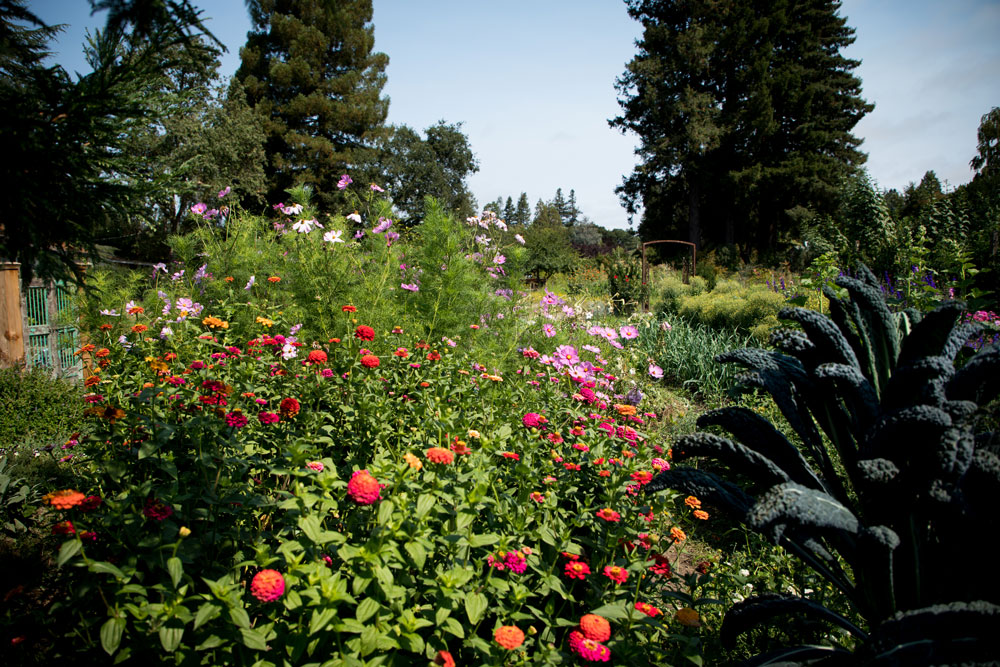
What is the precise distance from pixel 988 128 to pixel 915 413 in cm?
3207

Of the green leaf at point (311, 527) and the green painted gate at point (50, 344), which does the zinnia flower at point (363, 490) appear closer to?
the green leaf at point (311, 527)

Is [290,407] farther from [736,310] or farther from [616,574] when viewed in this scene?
[736,310]

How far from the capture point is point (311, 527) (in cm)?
118

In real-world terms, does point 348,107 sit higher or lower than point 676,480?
higher

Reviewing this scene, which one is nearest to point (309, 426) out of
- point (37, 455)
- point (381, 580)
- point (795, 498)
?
point (381, 580)

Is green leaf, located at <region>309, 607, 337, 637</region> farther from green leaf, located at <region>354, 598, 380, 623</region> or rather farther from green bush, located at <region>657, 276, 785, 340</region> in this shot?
green bush, located at <region>657, 276, 785, 340</region>

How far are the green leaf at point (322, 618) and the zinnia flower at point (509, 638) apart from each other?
373mm

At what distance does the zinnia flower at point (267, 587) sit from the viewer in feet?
3.43

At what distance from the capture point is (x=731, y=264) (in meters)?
21.1

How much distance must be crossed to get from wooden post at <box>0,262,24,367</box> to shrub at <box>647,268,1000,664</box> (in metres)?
6.14

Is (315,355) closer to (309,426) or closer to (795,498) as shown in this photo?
(309,426)

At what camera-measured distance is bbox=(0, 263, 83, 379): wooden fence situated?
468 cm

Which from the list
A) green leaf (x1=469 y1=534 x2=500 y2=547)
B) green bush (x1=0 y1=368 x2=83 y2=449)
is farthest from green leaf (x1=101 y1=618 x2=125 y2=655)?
green bush (x1=0 y1=368 x2=83 y2=449)

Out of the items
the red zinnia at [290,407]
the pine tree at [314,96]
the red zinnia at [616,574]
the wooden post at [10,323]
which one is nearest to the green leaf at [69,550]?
the red zinnia at [290,407]
